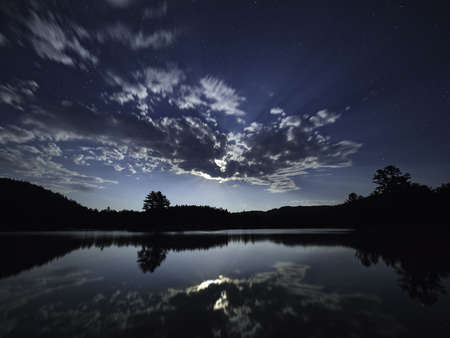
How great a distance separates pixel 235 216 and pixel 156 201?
243 feet

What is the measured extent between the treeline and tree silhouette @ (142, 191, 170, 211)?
0.94 metres

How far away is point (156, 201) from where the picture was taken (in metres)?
90.4

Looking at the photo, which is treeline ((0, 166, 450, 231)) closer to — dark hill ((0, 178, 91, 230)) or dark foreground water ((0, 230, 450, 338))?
dark hill ((0, 178, 91, 230))

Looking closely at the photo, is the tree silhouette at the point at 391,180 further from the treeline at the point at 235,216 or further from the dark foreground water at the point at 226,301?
the dark foreground water at the point at 226,301

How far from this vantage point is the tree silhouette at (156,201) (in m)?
88.9

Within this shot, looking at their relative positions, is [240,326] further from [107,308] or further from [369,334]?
[107,308]

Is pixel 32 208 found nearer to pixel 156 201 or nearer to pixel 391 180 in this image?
pixel 156 201

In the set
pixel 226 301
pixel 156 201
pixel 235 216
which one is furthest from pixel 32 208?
pixel 226 301

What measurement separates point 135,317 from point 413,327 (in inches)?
358

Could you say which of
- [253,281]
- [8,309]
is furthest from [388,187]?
[8,309]

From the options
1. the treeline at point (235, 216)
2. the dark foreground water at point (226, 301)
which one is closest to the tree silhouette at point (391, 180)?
the treeline at point (235, 216)

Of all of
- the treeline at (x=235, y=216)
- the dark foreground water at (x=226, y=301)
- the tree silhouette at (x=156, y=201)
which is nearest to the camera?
the dark foreground water at (x=226, y=301)

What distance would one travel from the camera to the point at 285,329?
18.8 ft

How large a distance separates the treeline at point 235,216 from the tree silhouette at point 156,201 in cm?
94
